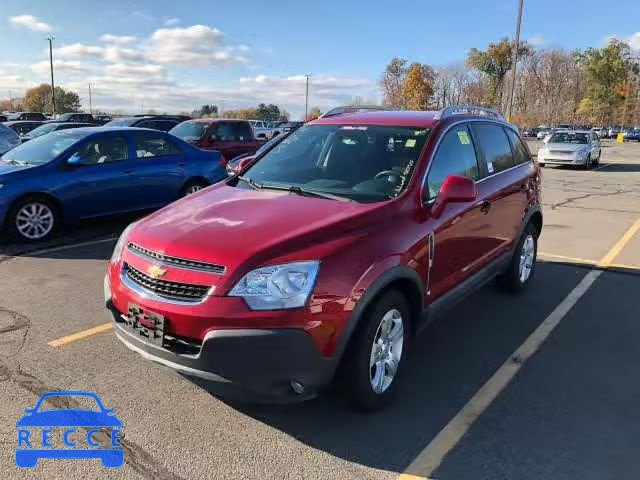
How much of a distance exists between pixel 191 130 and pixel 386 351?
11.7m

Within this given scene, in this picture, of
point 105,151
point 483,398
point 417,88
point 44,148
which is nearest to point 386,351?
point 483,398

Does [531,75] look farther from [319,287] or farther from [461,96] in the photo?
[319,287]

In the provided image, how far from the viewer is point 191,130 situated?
13.8m

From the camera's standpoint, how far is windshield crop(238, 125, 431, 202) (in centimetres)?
371

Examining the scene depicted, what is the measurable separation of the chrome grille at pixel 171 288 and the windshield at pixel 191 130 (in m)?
11.0

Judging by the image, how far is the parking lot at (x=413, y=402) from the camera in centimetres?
280

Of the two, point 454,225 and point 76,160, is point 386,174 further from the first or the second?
point 76,160

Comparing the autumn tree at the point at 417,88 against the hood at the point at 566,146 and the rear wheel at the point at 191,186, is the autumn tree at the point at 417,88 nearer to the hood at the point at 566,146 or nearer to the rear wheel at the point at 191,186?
the hood at the point at 566,146

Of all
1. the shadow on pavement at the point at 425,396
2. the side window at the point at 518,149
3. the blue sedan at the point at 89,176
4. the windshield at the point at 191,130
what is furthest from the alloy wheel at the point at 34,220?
the windshield at the point at 191,130

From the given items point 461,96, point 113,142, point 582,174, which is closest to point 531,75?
point 461,96

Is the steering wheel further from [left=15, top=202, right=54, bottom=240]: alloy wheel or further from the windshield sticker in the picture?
[left=15, top=202, right=54, bottom=240]: alloy wheel

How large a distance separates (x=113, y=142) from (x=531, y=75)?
91.0 metres

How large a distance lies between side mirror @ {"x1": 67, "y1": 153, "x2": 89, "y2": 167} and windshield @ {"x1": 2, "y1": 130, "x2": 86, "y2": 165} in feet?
0.62

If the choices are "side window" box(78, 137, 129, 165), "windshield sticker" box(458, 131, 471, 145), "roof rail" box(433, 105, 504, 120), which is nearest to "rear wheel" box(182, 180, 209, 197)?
"side window" box(78, 137, 129, 165)
